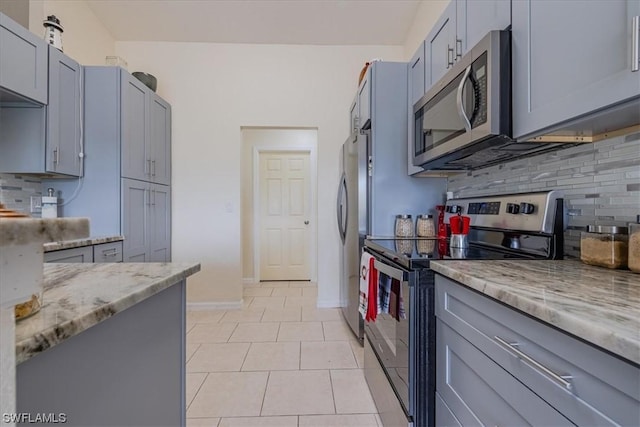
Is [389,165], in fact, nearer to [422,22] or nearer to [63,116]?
[422,22]

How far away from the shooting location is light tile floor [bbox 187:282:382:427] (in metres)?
1.63

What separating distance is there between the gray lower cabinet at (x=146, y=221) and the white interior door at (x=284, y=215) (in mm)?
1650

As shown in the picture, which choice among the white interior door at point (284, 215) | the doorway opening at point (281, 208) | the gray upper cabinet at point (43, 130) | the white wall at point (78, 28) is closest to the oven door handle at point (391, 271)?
the gray upper cabinet at point (43, 130)

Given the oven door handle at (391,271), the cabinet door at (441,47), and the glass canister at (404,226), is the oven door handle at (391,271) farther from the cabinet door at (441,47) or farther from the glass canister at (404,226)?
the cabinet door at (441,47)

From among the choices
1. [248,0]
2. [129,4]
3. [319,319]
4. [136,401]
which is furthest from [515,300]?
[129,4]

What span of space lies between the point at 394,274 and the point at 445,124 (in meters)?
0.81

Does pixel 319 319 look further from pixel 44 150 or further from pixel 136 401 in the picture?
pixel 44 150

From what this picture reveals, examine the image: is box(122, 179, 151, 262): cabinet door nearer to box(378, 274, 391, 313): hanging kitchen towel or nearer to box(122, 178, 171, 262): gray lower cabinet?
box(122, 178, 171, 262): gray lower cabinet

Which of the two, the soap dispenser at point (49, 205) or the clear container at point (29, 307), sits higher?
the soap dispenser at point (49, 205)

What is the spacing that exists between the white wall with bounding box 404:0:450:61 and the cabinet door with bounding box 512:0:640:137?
160 centimetres

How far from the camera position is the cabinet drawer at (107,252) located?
2.24 m

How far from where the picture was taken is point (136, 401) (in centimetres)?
86

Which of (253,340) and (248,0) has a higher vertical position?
(248,0)

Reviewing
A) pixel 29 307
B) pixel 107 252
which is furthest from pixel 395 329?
pixel 107 252
